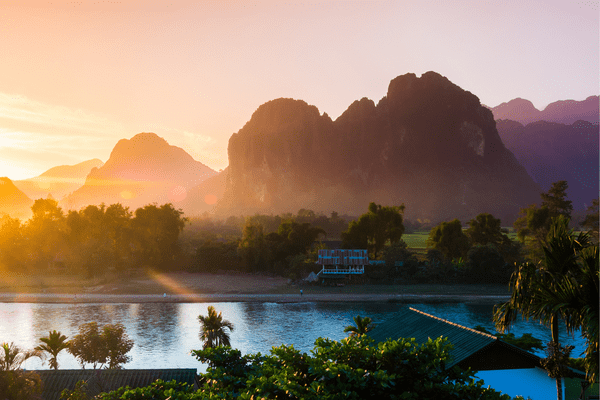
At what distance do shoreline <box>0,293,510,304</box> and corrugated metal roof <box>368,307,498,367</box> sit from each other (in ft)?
135

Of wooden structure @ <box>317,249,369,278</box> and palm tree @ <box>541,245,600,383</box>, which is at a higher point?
palm tree @ <box>541,245,600,383</box>

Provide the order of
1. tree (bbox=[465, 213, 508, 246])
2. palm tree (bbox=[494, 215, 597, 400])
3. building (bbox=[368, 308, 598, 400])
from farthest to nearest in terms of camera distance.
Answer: tree (bbox=[465, 213, 508, 246]), building (bbox=[368, 308, 598, 400]), palm tree (bbox=[494, 215, 597, 400])

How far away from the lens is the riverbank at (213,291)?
210 ft

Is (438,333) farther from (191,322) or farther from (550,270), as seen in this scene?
(191,322)

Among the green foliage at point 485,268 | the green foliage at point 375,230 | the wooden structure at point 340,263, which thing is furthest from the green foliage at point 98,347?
the green foliage at point 375,230

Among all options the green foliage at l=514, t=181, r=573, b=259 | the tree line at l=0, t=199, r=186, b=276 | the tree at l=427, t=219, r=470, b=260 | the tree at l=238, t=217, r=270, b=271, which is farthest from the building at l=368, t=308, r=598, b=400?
the tree line at l=0, t=199, r=186, b=276

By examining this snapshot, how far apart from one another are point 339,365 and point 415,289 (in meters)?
64.5

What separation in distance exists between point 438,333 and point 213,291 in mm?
53982

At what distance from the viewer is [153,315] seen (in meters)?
55.1

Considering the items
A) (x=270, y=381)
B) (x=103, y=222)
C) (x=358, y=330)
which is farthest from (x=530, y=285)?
(x=103, y=222)

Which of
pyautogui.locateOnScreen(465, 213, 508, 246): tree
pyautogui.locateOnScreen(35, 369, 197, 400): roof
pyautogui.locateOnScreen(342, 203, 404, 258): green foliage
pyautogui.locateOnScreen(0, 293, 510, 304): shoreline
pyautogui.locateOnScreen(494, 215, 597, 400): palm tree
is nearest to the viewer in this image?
pyautogui.locateOnScreen(494, 215, 597, 400): palm tree

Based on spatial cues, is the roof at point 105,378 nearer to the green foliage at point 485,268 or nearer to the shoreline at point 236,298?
the shoreline at point 236,298

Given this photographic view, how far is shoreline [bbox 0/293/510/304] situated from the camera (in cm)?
6334

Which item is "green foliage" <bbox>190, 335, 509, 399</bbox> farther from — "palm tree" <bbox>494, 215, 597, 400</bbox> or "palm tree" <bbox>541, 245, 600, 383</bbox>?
"palm tree" <bbox>494, 215, 597, 400</bbox>
